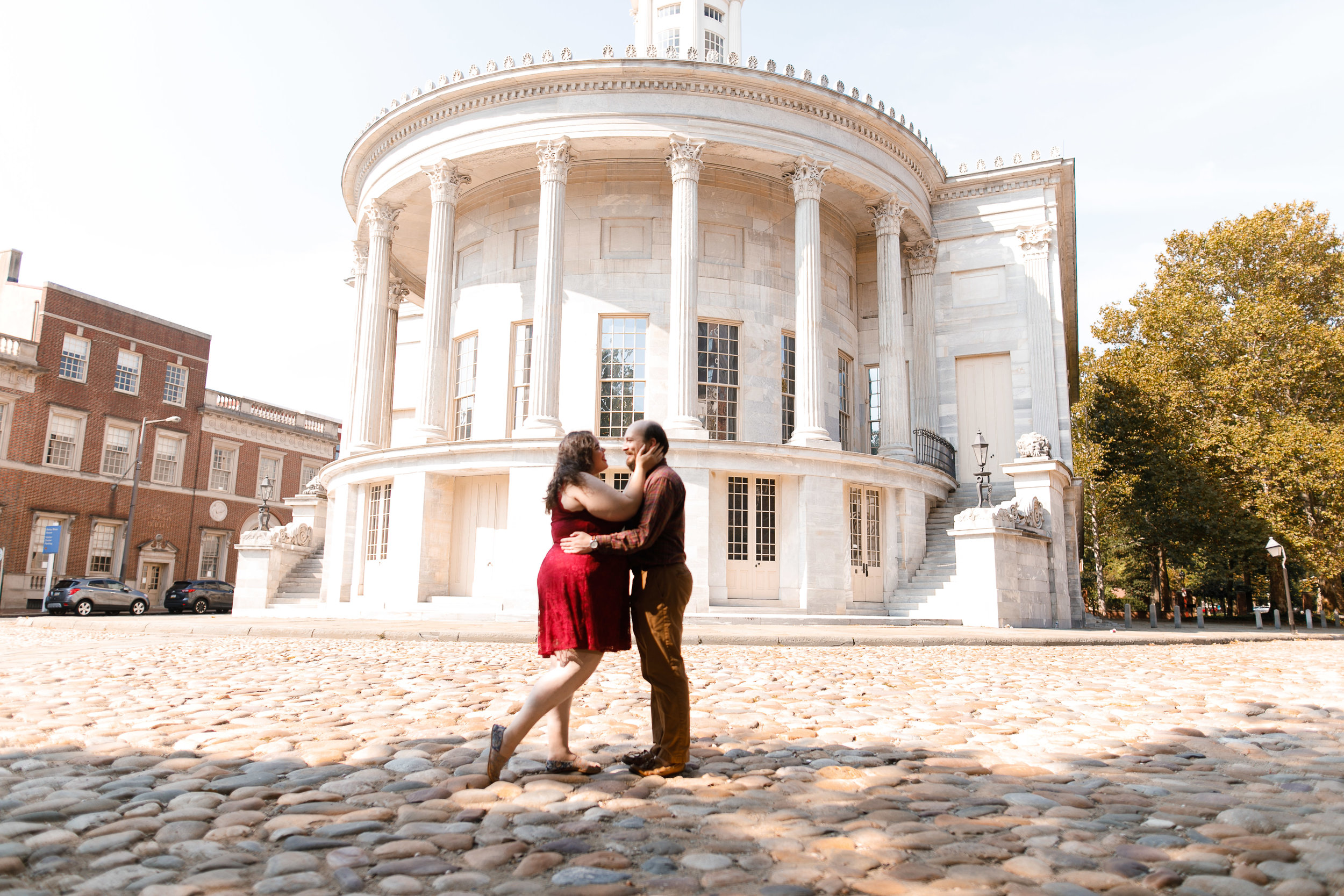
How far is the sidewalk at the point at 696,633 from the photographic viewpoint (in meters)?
14.0

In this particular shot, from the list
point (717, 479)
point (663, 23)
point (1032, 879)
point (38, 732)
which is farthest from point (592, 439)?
point (663, 23)

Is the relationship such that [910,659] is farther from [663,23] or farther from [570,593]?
[663,23]

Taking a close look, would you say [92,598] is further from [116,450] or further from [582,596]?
[582,596]

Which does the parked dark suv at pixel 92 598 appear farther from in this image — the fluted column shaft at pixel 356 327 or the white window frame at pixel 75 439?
the fluted column shaft at pixel 356 327

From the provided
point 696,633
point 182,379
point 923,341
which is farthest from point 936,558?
point 182,379

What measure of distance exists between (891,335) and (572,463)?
22057 mm

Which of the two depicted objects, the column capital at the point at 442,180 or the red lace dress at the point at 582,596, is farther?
the column capital at the point at 442,180

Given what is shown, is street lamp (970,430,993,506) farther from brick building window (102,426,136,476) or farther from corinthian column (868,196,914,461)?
brick building window (102,426,136,476)

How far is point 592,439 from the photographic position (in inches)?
176

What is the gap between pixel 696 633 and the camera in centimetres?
1440

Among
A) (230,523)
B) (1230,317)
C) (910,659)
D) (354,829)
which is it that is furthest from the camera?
(230,523)

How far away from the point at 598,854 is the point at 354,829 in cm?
99

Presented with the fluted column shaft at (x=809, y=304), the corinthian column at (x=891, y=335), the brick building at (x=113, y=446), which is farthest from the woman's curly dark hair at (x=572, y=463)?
the brick building at (x=113, y=446)

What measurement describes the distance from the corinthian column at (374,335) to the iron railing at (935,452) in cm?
1594
